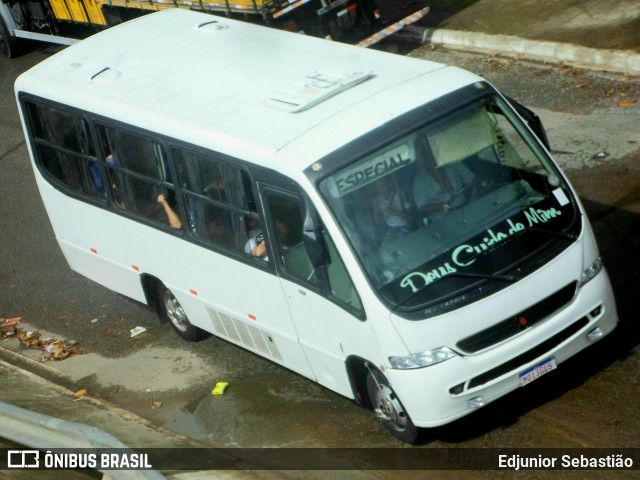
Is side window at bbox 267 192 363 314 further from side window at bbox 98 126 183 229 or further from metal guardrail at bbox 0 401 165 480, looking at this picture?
metal guardrail at bbox 0 401 165 480

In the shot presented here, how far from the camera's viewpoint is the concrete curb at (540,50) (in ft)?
44.9

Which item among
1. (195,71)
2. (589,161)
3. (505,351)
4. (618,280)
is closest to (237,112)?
(195,71)

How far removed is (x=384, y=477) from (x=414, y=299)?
133 cm

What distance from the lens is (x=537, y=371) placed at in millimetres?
7672

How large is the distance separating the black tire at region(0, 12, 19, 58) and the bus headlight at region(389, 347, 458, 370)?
50.1 ft

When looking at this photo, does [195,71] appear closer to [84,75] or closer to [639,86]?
[84,75]

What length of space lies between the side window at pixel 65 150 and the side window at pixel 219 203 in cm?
161

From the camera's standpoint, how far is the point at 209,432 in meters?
9.08

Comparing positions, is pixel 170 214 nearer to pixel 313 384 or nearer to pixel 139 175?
pixel 139 175

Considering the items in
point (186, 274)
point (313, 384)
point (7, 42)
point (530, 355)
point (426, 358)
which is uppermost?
point (426, 358)

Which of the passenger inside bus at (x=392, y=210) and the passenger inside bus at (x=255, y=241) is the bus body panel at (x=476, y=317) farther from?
the passenger inside bus at (x=255, y=241)

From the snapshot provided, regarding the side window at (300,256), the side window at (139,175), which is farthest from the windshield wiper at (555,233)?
the side window at (139,175)

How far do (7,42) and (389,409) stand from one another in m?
15.0

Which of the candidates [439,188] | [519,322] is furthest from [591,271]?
[439,188]
